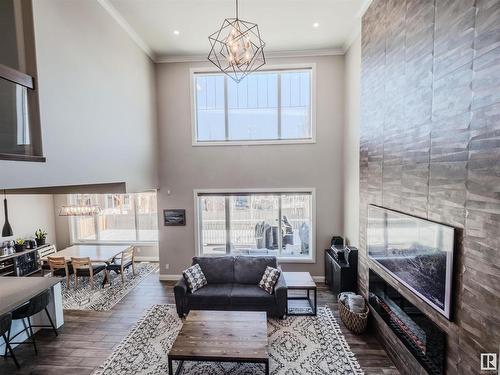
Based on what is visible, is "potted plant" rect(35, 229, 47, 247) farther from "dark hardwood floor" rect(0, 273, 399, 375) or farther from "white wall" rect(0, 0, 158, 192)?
"white wall" rect(0, 0, 158, 192)

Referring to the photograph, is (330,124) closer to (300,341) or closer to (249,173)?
(249,173)

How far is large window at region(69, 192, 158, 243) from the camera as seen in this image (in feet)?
26.9

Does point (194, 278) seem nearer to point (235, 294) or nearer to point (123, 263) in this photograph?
point (235, 294)

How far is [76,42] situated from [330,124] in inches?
198

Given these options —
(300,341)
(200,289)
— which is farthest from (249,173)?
(300,341)

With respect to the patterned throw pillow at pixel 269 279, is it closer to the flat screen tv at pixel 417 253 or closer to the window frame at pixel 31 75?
the flat screen tv at pixel 417 253

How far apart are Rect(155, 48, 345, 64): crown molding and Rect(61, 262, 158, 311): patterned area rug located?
5.43 meters

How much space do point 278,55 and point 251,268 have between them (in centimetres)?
484

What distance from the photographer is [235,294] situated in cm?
479

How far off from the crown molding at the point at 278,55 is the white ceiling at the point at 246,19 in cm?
9

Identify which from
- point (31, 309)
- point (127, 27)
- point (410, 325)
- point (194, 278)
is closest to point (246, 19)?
point (127, 27)

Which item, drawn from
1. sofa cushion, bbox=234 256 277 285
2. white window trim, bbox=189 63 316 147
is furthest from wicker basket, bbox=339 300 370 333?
white window trim, bbox=189 63 316 147

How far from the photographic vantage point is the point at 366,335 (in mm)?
4266

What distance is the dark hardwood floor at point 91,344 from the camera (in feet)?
11.9
